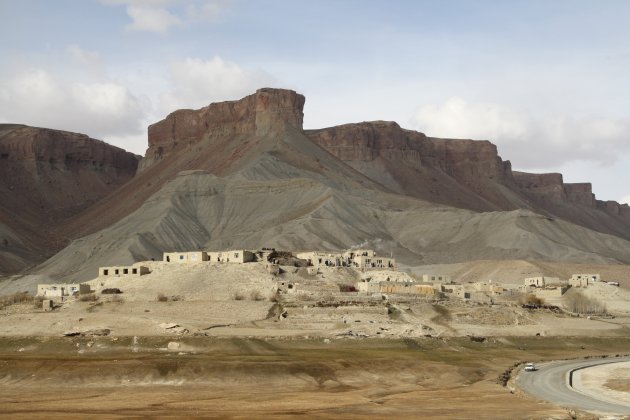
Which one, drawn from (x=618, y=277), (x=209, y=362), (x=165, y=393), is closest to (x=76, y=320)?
(x=209, y=362)

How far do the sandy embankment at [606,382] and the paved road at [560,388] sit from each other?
0.97m

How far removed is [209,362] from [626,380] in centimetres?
3165

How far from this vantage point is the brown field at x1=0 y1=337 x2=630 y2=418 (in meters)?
63.6

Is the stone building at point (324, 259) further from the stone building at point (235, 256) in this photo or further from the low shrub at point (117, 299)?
the low shrub at point (117, 299)

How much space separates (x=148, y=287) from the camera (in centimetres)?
11731

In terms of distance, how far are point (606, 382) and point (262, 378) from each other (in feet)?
84.6

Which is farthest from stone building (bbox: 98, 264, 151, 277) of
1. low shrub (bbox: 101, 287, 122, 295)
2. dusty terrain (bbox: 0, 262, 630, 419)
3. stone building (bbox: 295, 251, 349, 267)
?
stone building (bbox: 295, 251, 349, 267)

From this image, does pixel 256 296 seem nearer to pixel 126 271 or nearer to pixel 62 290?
pixel 126 271

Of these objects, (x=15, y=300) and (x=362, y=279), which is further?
(x=362, y=279)

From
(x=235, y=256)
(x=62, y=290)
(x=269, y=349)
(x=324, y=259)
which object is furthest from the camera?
(x=324, y=259)

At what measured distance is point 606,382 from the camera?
7875 cm

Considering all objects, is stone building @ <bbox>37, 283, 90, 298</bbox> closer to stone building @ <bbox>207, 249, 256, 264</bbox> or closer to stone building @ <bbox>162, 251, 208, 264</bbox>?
stone building @ <bbox>162, 251, 208, 264</bbox>

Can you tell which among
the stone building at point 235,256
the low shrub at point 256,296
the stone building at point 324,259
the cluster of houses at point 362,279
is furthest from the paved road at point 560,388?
the stone building at point 324,259

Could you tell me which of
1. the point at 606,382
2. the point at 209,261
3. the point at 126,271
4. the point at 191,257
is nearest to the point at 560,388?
the point at 606,382
